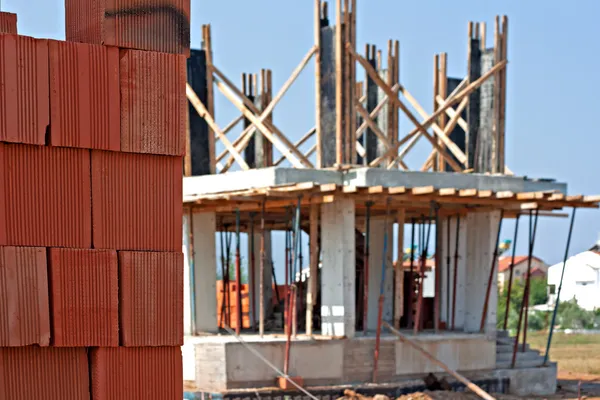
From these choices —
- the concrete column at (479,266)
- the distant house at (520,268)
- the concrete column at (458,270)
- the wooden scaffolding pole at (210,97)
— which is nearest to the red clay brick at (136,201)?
the wooden scaffolding pole at (210,97)

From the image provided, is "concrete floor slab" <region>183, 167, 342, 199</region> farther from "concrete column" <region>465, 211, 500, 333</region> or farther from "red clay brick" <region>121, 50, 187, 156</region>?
"red clay brick" <region>121, 50, 187, 156</region>

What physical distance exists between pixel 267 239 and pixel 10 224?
21.3 meters

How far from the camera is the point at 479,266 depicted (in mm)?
20203

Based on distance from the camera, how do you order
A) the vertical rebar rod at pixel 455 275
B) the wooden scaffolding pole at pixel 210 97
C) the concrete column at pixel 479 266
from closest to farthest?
the wooden scaffolding pole at pixel 210 97, the concrete column at pixel 479 266, the vertical rebar rod at pixel 455 275

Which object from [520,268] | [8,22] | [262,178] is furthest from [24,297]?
[520,268]

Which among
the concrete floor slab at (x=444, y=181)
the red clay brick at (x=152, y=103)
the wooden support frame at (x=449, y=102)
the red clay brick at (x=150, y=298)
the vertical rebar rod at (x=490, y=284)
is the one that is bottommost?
the vertical rebar rod at (x=490, y=284)

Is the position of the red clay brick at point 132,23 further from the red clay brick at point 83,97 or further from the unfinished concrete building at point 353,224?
the unfinished concrete building at point 353,224

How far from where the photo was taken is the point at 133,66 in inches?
145

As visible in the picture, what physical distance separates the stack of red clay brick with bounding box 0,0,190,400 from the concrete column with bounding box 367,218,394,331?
59.3 ft

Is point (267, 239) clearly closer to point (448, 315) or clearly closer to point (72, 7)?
point (448, 315)

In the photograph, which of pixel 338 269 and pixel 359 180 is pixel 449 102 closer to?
pixel 359 180

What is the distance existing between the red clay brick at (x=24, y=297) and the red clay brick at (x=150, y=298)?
27 cm

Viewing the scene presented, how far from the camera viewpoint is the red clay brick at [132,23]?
3670mm

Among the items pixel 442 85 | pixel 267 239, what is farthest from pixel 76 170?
pixel 267 239
